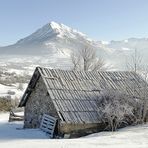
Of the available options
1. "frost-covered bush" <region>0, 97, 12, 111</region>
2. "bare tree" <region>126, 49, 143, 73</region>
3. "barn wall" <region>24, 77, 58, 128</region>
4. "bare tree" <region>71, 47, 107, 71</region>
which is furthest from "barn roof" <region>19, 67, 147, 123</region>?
"bare tree" <region>71, 47, 107, 71</region>

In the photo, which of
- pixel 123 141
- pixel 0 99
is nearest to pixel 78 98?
pixel 123 141

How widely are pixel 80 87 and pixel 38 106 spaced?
275 cm

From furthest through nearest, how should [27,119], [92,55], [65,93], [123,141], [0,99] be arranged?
[92,55]
[0,99]
[27,119]
[65,93]
[123,141]

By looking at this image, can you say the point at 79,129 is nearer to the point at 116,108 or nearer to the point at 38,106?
the point at 116,108

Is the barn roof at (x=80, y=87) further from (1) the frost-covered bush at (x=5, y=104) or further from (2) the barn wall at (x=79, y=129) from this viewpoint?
(1) the frost-covered bush at (x=5, y=104)

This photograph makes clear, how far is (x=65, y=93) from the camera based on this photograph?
2345 cm

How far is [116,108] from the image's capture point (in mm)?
22156

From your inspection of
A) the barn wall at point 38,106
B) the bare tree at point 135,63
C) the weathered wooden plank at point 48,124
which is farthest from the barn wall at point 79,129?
the bare tree at point 135,63

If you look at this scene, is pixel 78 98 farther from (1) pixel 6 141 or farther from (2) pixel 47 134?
(1) pixel 6 141

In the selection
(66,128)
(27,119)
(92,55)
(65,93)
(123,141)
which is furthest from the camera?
(92,55)

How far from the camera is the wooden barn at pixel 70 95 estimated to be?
22073 mm

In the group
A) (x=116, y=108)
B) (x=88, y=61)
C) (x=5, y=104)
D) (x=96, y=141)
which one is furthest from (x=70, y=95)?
(x=88, y=61)

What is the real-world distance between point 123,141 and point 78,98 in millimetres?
6242

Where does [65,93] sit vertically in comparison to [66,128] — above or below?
above
